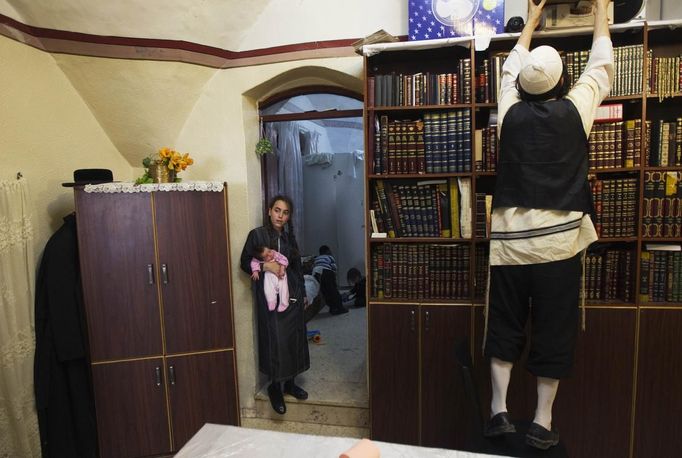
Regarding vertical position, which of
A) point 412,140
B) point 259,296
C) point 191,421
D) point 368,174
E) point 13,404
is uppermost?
point 412,140

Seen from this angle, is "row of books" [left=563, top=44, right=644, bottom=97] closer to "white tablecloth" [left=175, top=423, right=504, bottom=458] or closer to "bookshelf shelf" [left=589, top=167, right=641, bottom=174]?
"bookshelf shelf" [left=589, top=167, right=641, bottom=174]

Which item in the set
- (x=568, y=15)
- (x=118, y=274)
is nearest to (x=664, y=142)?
(x=568, y=15)

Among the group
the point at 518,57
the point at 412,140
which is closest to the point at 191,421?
the point at 412,140

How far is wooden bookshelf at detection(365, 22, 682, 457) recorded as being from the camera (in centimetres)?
196

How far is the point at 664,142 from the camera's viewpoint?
1945 millimetres

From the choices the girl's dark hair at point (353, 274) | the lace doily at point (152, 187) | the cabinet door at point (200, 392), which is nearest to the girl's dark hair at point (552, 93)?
the lace doily at point (152, 187)

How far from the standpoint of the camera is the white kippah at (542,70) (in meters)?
1.34

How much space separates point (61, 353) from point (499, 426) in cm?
224

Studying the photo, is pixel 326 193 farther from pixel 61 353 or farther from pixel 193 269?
pixel 61 353

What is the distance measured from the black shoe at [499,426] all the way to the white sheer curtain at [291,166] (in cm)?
303

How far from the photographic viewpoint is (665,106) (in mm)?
2084

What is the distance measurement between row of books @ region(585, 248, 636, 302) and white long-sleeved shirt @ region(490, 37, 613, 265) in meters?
0.69

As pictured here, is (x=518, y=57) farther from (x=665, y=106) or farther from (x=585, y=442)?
(x=585, y=442)

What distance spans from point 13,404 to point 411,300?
215 centimetres
